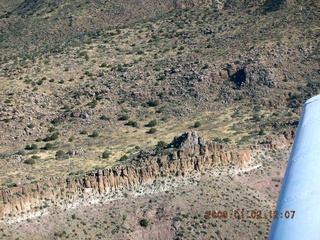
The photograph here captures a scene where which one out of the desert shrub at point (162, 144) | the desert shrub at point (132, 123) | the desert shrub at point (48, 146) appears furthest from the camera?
the desert shrub at point (132, 123)

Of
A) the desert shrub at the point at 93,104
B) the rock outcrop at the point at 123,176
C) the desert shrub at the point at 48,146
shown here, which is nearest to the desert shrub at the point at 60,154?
the desert shrub at the point at 48,146

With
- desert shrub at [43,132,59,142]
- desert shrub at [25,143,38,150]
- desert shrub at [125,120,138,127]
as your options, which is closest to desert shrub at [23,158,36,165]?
desert shrub at [25,143,38,150]

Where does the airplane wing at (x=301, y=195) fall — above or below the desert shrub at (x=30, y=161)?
above

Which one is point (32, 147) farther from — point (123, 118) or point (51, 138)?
point (123, 118)

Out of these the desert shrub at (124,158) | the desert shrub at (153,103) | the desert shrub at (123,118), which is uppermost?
the desert shrub at (153,103)

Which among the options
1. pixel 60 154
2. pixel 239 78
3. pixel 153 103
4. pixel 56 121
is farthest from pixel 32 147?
pixel 239 78

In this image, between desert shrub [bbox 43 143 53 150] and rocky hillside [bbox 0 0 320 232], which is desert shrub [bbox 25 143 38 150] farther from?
desert shrub [bbox 43 143 53 150]

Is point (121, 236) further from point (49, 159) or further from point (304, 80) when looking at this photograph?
point (304, 80)

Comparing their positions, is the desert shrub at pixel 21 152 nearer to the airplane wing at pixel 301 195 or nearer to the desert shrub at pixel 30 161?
the desert shrub at pixel 30 161

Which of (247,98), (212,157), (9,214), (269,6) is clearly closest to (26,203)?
(9,214)
